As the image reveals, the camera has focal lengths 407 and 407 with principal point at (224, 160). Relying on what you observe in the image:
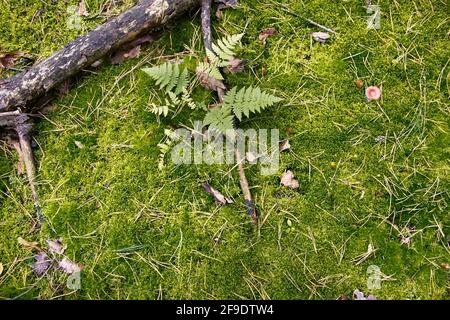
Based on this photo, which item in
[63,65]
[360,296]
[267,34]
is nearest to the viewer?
[360,296]

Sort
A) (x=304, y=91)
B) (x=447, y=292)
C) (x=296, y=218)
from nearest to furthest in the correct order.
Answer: (x=447, y=292) → (x=296, y=218) → (x=304, y=91)

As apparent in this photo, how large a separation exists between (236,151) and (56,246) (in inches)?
58.2

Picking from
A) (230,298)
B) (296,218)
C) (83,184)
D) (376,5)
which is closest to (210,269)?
(230,298)

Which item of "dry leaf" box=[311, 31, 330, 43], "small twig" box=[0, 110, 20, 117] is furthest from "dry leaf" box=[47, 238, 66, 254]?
"dry leaf" box=[311, 31, 330, 43]

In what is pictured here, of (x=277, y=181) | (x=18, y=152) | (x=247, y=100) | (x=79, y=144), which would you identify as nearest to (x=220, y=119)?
A: (x=247, y=100)

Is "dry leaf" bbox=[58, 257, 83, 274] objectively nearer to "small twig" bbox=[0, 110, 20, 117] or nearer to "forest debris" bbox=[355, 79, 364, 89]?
"small twig" bbox=[0, 110, 20, 117]

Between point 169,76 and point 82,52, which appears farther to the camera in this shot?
point 82,52

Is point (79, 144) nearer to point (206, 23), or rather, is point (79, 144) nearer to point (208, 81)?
point (208, 81)

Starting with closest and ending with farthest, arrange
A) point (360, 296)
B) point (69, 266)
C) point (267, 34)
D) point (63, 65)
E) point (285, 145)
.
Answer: point (360, 296) < point (69, 266) < point (285, 145) < point (63, 65) < point (267, 34)

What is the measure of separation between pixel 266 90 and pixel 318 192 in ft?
2.83

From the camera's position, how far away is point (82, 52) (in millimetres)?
3133

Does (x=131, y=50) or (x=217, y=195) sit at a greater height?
(x=131, y=50)
